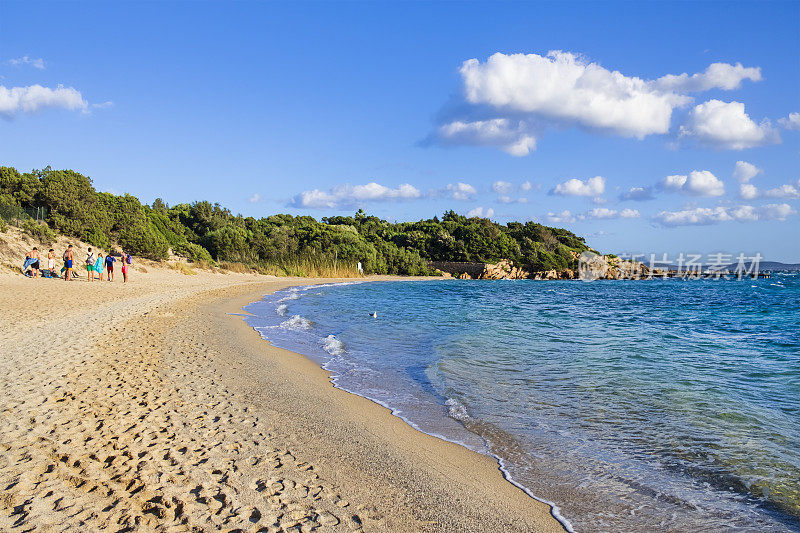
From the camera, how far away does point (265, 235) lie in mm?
47469

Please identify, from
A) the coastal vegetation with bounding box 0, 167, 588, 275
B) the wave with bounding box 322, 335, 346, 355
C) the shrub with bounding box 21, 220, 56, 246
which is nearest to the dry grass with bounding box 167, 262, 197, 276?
the coastal vegetation with bounding box 0, 167, 588, 275

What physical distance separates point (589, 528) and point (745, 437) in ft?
10.7

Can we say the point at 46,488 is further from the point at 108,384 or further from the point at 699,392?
the point at 699,392

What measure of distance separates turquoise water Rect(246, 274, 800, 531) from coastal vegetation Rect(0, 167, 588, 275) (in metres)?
20.1

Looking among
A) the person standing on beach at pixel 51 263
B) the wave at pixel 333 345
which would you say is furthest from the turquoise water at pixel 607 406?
the person standing on beach at pixel 51 263

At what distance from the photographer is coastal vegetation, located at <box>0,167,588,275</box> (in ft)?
88.3

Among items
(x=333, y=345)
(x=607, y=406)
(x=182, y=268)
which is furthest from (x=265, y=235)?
(x=607, y=406)

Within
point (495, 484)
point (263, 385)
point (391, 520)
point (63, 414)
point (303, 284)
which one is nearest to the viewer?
point (391, 520)

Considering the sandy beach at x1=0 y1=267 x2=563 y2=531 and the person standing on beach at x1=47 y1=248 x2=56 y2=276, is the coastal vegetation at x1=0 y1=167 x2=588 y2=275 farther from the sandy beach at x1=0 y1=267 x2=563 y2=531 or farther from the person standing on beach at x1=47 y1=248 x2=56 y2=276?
the sandy beach at x1=0 y1=267 x2=563 y2=531

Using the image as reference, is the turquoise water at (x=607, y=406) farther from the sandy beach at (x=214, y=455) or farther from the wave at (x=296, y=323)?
the sandy beach at (x=214, y=455)

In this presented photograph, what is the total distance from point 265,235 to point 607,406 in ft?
145

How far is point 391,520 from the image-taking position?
332cm

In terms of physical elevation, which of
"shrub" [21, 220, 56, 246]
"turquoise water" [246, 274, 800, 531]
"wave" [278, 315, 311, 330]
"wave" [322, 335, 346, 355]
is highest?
"shrub" [21, 220, 56, 246]

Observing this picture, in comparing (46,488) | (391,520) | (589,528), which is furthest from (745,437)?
(46,488)
